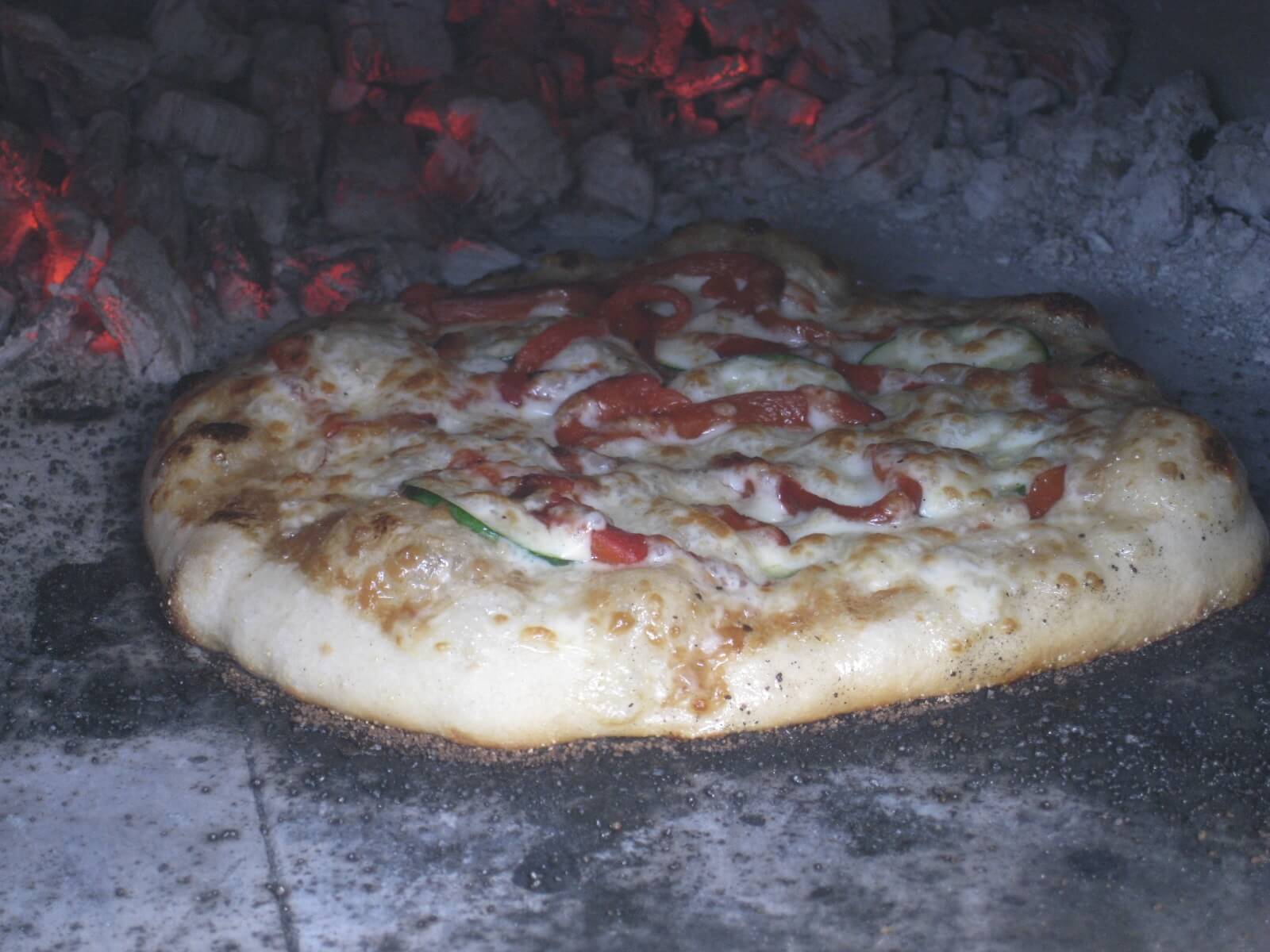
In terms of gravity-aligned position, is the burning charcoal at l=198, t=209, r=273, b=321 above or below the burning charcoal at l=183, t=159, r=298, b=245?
below

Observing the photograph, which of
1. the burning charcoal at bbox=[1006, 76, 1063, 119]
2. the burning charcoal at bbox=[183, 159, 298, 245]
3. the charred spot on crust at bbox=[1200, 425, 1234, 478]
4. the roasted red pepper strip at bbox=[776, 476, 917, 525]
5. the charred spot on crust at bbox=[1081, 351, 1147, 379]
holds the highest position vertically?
the burning charcoal at bbox=[1006, 76, 1063, 119]

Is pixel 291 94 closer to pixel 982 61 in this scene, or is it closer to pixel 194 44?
pixel 194 44

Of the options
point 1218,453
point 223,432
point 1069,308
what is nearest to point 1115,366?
point 1069,308

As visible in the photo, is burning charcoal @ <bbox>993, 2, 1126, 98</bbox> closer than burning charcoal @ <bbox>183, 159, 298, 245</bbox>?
No

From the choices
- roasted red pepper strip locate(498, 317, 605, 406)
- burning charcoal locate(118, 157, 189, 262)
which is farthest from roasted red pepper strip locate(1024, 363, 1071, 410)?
burning charcoal locate(118, 157, 189, 262)

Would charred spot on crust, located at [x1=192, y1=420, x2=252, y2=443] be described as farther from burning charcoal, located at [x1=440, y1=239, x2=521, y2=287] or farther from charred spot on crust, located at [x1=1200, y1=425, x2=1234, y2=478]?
charred spot on crust, located at [x1=1200, y1=425, x2=1234, y2=478]

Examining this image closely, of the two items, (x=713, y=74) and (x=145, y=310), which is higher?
(x=713, y=74)

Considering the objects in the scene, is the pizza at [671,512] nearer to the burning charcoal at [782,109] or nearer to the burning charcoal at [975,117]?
the burning charcoal at [975,117]

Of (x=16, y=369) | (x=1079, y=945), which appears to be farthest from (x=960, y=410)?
(x=16, y=369)
